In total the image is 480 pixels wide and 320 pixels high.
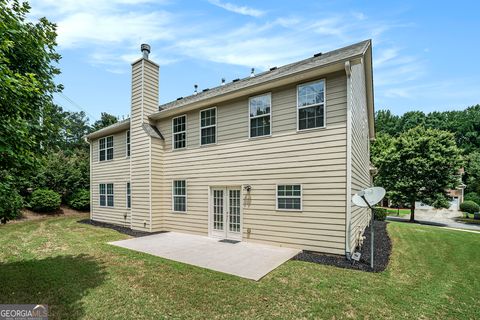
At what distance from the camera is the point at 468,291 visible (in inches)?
174

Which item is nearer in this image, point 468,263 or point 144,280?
point 144,280

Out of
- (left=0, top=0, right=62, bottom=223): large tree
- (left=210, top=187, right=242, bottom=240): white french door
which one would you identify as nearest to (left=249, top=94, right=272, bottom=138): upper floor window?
(left=210, top=187, right=242, bottom=240): white french door

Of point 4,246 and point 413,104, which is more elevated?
point 413,104

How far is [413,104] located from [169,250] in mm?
49107

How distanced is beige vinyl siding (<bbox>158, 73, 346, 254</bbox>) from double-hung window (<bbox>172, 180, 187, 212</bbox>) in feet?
0.70

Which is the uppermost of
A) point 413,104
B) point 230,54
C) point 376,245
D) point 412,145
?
point 413,104

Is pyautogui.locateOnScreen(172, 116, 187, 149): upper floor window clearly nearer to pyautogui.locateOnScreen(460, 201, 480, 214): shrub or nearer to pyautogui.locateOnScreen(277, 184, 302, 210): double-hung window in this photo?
pyautogui.locateOnScreen(277, 184, 302, 210): double-hung window

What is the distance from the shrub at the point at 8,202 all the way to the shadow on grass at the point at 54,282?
1.33 metres

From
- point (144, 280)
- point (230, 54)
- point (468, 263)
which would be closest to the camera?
point (144, 280)

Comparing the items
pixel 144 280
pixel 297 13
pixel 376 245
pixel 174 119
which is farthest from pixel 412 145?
pixel 144 280

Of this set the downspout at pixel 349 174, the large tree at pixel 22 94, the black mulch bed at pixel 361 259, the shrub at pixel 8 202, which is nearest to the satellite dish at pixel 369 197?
the downspout at pixel 349 174

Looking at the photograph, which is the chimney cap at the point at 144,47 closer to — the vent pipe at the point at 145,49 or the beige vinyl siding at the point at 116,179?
the vent pipe at the point at 145,49

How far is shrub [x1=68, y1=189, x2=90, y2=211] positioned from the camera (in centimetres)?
1703

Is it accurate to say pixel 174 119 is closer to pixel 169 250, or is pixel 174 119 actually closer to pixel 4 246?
pixel 169 250
